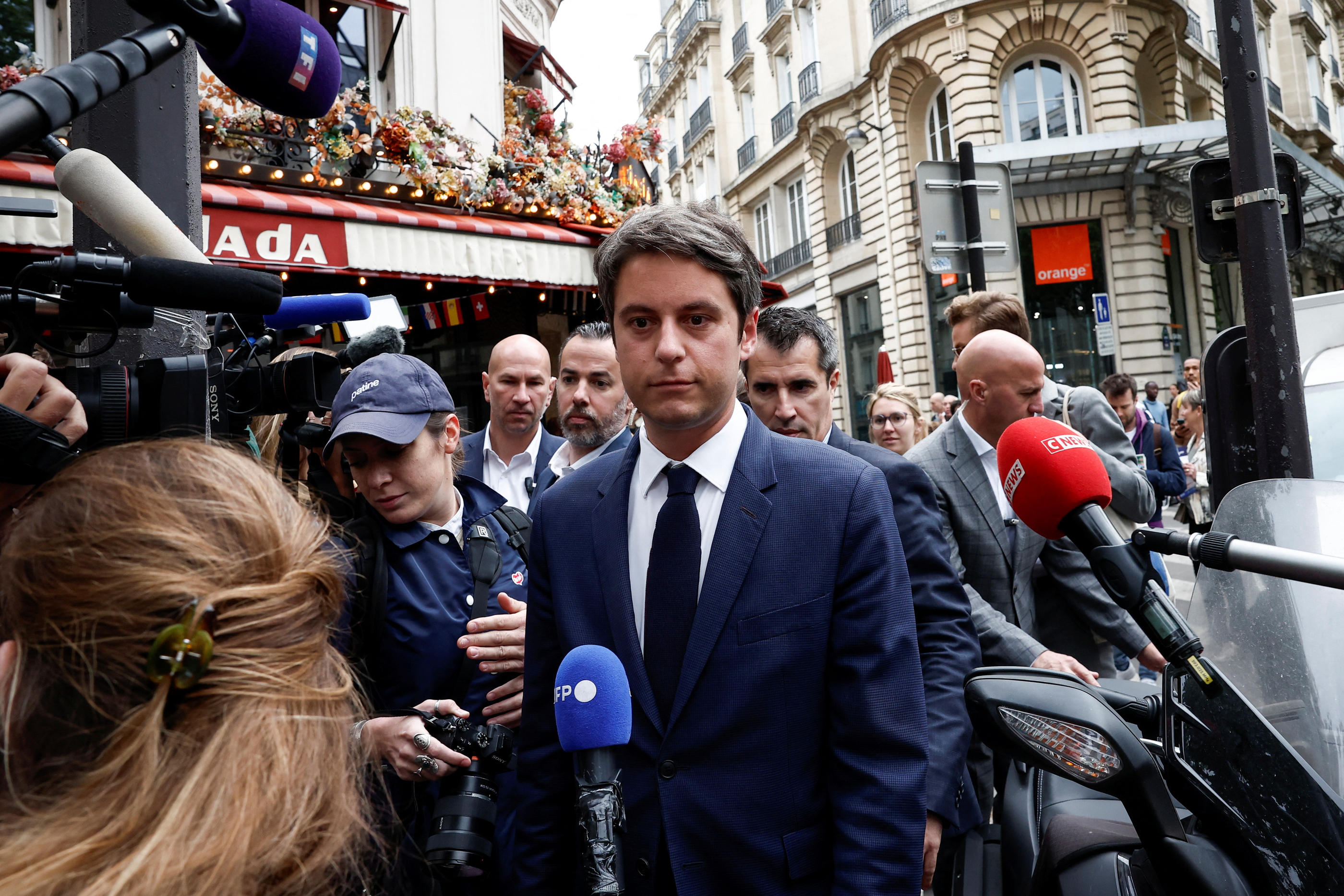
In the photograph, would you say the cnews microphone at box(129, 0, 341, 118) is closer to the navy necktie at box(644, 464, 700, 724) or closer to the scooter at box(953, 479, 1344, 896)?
the navy necktie at box(644, 464, 700, 724)

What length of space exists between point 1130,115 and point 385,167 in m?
18.2

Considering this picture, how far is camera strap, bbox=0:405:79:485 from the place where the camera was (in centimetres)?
129

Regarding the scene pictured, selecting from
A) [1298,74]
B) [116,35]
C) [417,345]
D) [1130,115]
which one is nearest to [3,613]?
[116,35]

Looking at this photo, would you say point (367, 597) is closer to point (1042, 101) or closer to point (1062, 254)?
point (1062, 254)

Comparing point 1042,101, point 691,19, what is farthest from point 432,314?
point 691,19

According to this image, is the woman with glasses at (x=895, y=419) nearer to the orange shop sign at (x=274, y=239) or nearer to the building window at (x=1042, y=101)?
the orange shop sign at (x=274, y=239)

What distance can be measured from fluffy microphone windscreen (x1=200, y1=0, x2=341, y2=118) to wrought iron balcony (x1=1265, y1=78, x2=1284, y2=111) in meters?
33.4

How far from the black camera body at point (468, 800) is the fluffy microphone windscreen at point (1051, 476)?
1259 mm

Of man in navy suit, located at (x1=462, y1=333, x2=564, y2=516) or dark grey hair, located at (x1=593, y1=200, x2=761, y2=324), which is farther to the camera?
man in navy suit, located at (x1=462, y1=333, x2=564, y2=516)

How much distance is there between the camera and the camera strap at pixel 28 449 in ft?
4.22

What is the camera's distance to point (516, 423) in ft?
14.9

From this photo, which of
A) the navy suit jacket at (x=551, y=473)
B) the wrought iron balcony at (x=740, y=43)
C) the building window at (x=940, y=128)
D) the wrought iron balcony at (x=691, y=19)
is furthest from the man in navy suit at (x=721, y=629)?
the wrought iron balcony at (x=691, y=19)

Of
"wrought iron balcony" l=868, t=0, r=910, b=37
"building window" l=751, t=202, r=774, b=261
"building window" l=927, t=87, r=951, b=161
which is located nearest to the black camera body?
"building window" l=927, t=87, r=951, b=161

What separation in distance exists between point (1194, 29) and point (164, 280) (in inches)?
1075
